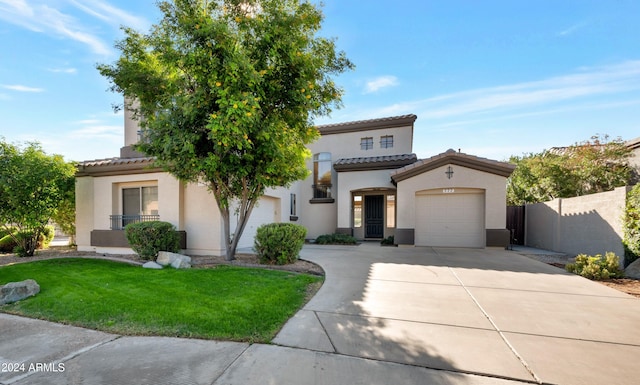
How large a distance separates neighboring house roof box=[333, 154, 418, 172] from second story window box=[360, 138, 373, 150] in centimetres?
131

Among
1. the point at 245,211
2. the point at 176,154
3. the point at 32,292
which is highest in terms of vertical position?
the point at 176,154

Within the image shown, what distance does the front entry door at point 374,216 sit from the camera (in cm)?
1576

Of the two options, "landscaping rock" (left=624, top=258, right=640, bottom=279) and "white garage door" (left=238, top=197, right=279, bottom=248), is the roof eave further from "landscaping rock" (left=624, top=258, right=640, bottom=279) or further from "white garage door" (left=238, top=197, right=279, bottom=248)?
"white garage door" (left=238, top=197, right=279, bottom=248)

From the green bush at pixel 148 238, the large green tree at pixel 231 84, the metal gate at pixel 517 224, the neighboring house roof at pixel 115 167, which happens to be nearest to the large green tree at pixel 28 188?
the neighboring house roof at pixel 115 167

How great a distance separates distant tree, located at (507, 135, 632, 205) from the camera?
12930mm

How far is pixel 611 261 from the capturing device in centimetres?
729

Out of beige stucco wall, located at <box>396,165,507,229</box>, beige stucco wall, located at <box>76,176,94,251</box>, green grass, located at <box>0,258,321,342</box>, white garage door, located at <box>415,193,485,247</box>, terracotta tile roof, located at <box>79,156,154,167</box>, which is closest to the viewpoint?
green grass, located at <box>0,258,321,342</box>

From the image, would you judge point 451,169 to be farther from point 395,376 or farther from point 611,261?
point 395,376

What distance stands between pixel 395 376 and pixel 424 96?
12.9m

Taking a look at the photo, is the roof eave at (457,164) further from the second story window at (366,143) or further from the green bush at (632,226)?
the green bush at (632,226)

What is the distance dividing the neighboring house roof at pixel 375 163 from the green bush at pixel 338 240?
3.66 metres

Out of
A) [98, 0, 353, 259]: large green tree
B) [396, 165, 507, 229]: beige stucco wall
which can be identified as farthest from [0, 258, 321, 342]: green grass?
[396, 165, 507, 229]: beige stucco wall

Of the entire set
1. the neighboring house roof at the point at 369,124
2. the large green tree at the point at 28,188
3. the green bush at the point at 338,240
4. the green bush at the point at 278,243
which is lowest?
the green bush at the point at 338,240

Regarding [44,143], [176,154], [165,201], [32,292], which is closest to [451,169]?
[176,154]
